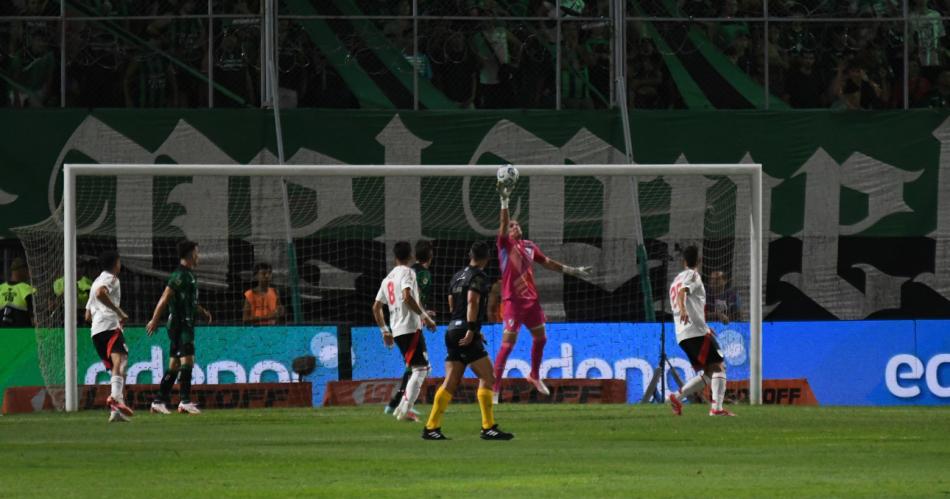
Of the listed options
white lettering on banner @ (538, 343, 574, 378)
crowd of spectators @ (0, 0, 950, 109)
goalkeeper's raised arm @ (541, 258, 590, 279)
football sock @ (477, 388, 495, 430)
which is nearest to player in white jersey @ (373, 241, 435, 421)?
goalkeeper's raised arm @ (541, 258, 590, 279)

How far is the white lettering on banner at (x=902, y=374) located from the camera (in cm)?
2534

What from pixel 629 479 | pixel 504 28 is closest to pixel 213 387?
pixel 504 28

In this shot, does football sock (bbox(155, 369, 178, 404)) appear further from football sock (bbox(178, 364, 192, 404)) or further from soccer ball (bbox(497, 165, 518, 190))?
soccer ball (bbox(497, 165, 518, 190))

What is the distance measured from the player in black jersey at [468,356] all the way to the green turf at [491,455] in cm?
25

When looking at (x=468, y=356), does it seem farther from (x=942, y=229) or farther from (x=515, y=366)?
(x=942, y=229)

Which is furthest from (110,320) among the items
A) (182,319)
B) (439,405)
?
(439,405)

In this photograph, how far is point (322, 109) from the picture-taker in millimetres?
27656

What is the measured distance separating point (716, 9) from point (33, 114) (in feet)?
36.3

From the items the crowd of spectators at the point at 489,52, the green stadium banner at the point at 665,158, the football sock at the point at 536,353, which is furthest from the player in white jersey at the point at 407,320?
the crowd of spectators at the point at 489,52

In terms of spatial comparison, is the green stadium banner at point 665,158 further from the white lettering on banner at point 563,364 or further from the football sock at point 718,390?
the football sock at point 718,390

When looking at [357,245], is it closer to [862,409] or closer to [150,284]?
[150,284]

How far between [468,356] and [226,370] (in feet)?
29.9

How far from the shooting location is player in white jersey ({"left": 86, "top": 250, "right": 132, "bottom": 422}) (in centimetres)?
2116

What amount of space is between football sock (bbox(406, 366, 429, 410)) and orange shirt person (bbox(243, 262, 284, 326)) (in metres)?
5.54
